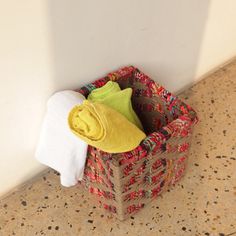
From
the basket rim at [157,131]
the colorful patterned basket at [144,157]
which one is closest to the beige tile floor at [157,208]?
the colorful patterned basket at [144,157]

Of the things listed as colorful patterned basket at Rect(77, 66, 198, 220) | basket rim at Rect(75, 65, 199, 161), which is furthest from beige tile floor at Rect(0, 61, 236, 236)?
basket rim at Rect(75, 65, 199, 161)

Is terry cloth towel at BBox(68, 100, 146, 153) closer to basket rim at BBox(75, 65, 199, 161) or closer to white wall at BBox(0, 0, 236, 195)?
basket rim at BBox(75, 65, 199, 161)

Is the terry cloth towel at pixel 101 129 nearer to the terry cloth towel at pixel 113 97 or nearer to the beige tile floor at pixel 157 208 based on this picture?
the terry cloth towel at pixel 113 97

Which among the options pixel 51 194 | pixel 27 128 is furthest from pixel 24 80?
pixel 51 194

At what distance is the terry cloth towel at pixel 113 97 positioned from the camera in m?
0.83

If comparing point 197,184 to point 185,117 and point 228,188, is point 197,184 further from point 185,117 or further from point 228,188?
point 185,117

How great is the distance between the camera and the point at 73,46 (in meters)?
0.80

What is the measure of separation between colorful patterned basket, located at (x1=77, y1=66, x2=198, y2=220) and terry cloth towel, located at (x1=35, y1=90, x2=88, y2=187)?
3cm

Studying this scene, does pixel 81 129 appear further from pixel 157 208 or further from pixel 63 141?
pixel 157 208

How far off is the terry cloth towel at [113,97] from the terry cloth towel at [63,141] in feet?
0.11

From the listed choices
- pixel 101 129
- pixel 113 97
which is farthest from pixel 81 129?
pixel 113 97

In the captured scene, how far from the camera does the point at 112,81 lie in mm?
892

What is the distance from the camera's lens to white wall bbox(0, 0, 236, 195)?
28.1 inches

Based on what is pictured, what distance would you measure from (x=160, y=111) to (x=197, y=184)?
0.20 metres
